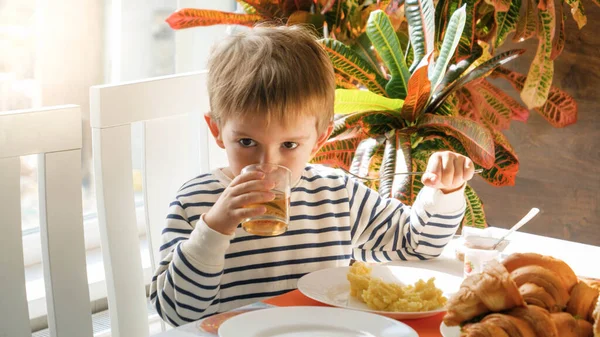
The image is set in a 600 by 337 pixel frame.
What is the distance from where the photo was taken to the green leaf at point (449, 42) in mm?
1982

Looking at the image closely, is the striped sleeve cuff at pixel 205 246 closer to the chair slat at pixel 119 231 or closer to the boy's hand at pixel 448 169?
the chair slat at pixel 119 231

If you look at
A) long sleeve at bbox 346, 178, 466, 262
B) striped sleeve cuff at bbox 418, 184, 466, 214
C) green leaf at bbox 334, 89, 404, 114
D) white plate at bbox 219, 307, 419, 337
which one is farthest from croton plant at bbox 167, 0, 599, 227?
white plate at bbox 219, 307, 419, 337

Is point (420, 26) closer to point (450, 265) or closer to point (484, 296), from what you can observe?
point (450, 265)

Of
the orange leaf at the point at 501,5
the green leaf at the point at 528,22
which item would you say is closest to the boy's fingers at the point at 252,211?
the orange leaf at the point at 501,5

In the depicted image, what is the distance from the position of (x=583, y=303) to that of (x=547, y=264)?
54mm

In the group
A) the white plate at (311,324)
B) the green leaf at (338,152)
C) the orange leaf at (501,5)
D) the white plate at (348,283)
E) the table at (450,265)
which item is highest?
the orange leaf at (501,5)

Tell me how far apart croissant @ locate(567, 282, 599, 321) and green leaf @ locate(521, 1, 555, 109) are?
5.62 ft

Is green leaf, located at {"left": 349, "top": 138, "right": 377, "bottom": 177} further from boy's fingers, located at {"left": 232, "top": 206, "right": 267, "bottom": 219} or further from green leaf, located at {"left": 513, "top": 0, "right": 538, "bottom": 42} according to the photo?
boy's fingers, located at {"left": 232, "top": 206, "right": 267, "bottom": 219}

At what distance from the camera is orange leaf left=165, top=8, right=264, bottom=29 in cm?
222

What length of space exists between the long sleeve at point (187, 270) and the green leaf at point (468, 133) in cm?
89

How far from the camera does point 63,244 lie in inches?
53.3

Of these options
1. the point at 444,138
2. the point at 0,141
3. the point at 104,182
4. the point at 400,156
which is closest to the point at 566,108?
the point at 444,138

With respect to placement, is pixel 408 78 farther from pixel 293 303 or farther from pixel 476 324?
pixel 476 324

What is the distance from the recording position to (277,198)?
1.11 m
